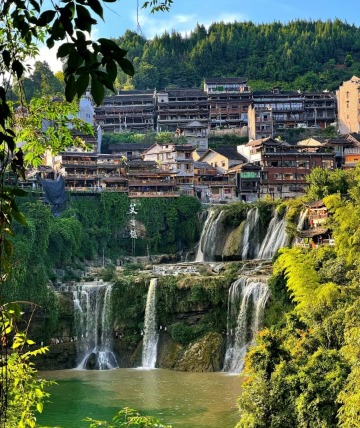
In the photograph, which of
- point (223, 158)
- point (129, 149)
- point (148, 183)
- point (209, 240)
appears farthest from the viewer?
point (129, 149)

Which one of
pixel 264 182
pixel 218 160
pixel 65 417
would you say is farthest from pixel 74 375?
pixel 218 160

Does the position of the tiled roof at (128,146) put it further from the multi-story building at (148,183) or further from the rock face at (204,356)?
the rock face at (204,356)

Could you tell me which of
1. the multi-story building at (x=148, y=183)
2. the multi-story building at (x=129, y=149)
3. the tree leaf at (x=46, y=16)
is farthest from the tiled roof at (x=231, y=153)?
the tree leaf at (x=46, y=16)

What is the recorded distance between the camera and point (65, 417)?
22703 millimetres

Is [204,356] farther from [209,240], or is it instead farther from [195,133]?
[195,133]

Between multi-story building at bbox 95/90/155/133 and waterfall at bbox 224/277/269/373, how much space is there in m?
36.6

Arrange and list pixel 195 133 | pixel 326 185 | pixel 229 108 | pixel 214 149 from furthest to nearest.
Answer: pixel 229 108
pixel 195 133
pixel 214 149
pixel 326 185

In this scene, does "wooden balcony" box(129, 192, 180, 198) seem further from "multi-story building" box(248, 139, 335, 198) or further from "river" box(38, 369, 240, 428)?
"river" box(38, 369, 240, 428)

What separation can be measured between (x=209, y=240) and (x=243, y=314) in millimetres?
12953

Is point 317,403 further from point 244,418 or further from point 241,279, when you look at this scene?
point 241,279

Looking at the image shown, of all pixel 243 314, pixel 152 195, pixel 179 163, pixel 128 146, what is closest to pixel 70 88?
pixel 243 314

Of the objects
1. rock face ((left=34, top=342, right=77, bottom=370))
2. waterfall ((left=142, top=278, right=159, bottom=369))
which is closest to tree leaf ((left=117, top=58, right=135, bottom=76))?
rock face ((left=34, top=342, right=77, bottom=370))

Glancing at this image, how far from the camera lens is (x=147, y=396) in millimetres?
25000

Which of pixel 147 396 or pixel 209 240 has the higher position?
pixel 209 240
